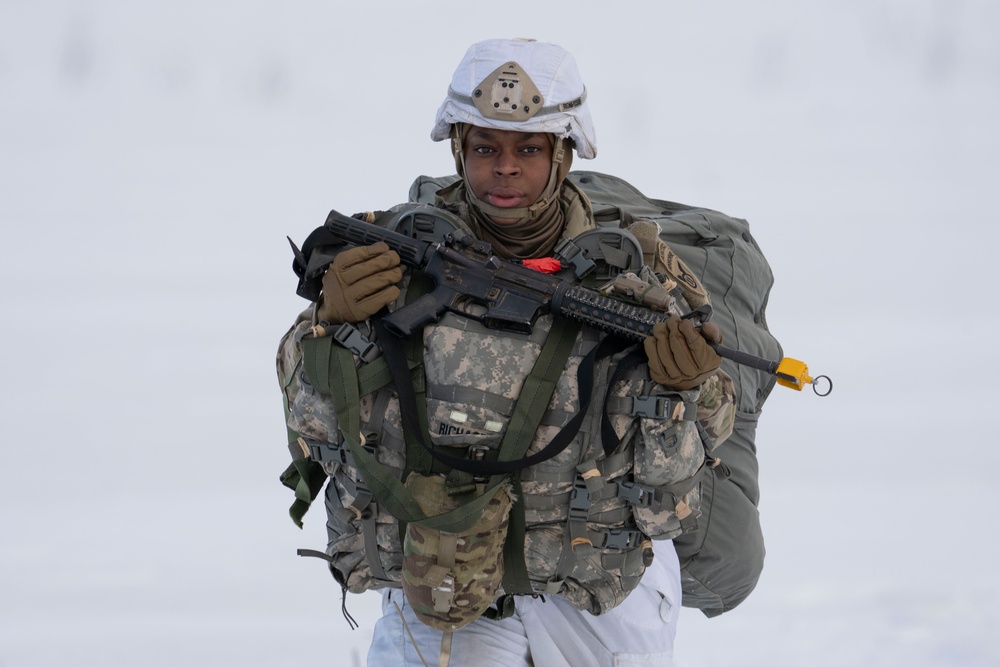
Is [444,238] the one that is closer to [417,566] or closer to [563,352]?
[563,352]

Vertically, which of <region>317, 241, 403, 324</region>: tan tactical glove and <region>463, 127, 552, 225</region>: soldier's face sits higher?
<region>463, 127, 552, 225</region>: soldier's face

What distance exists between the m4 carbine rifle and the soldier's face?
125 mm

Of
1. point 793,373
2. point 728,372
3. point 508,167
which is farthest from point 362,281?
point 728,372

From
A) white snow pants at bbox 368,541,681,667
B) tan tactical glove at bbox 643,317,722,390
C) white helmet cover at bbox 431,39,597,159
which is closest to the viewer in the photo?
tan tactical glove at bbox 643,317,722,390

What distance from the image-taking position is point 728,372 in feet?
15.3

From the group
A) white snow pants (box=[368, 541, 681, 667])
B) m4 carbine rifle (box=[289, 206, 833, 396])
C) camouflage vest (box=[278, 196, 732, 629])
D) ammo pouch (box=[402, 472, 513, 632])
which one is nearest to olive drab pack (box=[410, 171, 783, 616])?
white snow pants (box=[368, 541, 681, 667])

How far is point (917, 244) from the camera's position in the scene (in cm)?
773

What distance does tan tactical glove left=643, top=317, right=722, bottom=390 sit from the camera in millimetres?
3381

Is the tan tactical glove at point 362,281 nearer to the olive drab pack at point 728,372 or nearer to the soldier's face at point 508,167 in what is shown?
the soldier's face at point 508,167

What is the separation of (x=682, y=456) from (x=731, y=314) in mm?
1326

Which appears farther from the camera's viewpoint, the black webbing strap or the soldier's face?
the soldier's face

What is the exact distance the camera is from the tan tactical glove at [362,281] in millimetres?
3500

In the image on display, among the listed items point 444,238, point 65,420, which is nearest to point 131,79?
point 65,420

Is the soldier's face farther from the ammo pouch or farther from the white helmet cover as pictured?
the ammo pouch
